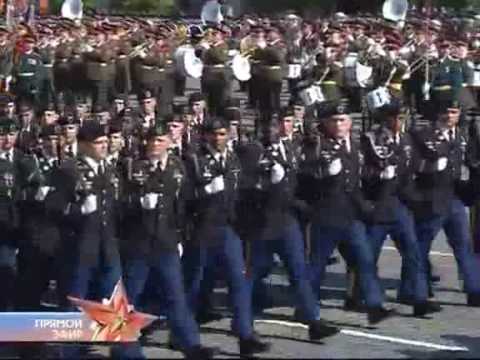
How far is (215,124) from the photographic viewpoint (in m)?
12.5

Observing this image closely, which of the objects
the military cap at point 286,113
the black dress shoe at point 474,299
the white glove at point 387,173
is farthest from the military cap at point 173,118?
the black dress shoe at point 474,299

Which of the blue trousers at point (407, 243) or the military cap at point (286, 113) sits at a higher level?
the military cap at point (286, 113)

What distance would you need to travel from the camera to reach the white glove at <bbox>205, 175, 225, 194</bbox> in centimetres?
1242

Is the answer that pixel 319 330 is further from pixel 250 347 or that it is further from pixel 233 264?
pixel 233 264

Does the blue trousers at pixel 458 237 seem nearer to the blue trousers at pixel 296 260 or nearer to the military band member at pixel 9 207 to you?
the blue trousers at pixel 296 260

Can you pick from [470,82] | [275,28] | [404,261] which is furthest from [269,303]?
[275,28]

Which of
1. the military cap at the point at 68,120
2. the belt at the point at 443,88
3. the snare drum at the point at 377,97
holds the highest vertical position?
the belt at the point at 443,88

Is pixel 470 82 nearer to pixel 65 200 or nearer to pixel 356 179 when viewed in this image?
pixel 356 179

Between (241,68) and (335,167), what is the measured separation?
40.0 ft

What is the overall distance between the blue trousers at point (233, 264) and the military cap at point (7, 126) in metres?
1.70

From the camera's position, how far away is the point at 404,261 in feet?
46.2

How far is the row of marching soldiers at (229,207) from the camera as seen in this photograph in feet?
38.8

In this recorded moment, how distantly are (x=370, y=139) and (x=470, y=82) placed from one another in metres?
10.8

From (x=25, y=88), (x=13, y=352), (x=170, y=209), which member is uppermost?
(x=25, y=88)
